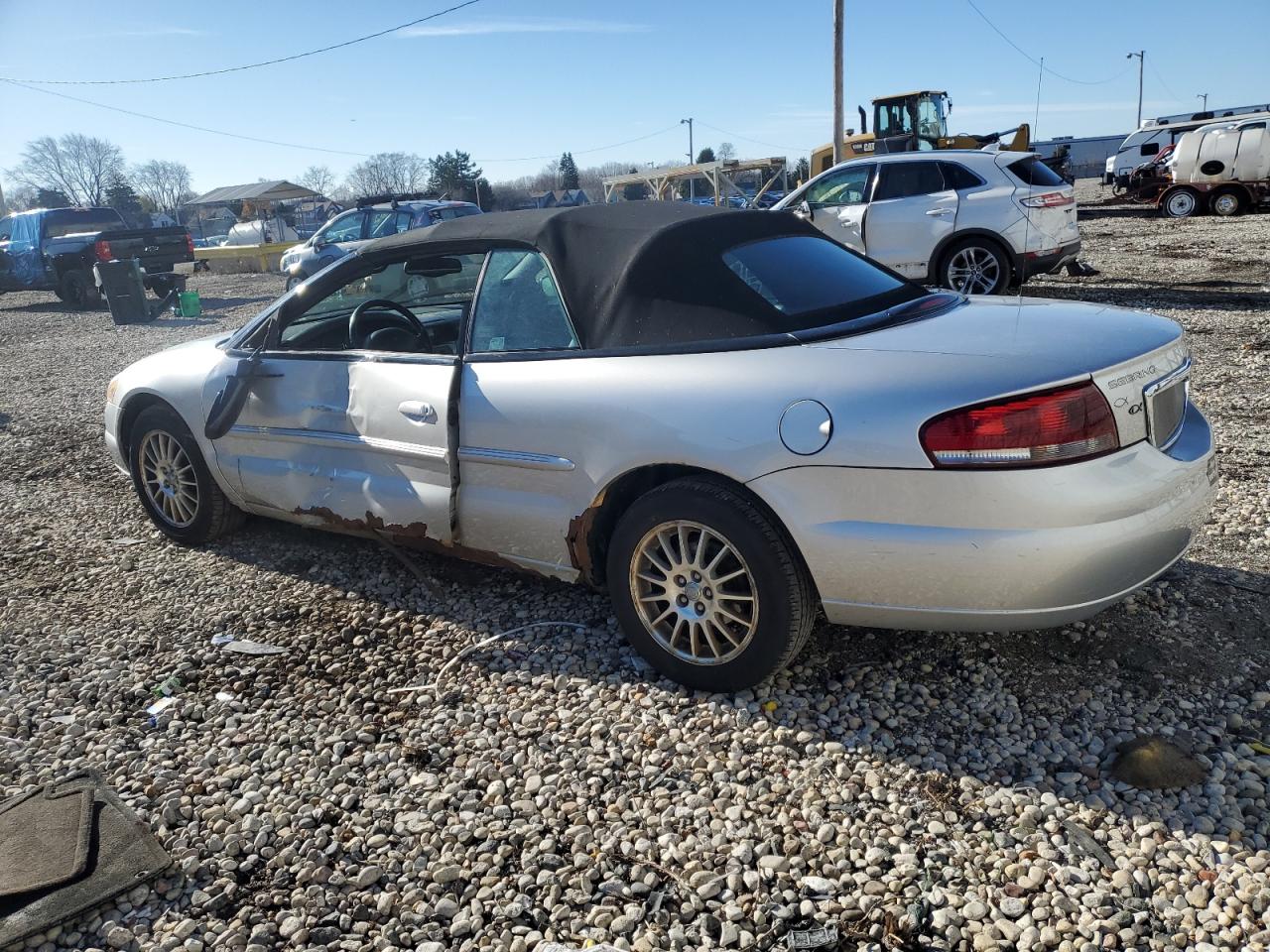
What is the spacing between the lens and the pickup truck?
1794 cm

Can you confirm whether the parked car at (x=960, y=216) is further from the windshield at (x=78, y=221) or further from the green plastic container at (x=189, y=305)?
the windshield at (x=78, y=221)

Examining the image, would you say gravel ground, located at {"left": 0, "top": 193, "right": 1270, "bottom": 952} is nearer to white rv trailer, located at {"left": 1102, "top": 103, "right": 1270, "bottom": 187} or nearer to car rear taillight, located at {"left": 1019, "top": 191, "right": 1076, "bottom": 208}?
car rear taillight, located at {"left": 1019, "top": 191, "right": 1076, "bottom": 208}

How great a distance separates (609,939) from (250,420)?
3.07 metres

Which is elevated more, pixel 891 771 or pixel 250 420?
pixel 250 420

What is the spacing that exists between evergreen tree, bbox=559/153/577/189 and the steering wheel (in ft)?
241

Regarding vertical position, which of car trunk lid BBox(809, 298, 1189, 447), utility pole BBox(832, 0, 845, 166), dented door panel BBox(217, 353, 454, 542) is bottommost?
dented door panel BBox(217, 353, 454, 542)

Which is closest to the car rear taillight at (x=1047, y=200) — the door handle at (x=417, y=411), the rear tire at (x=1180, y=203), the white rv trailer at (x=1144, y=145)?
the door handle at (x=417, y=411)

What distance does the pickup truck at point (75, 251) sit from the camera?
17938mm

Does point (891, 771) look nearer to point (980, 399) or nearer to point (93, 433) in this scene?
point (980, 399)

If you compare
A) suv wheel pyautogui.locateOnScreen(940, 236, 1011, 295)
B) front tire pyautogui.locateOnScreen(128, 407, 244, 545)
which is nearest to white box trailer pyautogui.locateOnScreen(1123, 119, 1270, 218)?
suv wheel pyautogui.locateOnScreen(940, 236, 1011, 295)

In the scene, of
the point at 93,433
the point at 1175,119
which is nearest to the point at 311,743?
the point at 93,433

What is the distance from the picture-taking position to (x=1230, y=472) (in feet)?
16.7

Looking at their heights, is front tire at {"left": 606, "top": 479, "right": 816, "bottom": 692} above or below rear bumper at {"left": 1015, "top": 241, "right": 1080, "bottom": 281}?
below

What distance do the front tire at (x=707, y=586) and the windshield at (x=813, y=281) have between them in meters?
0.67
